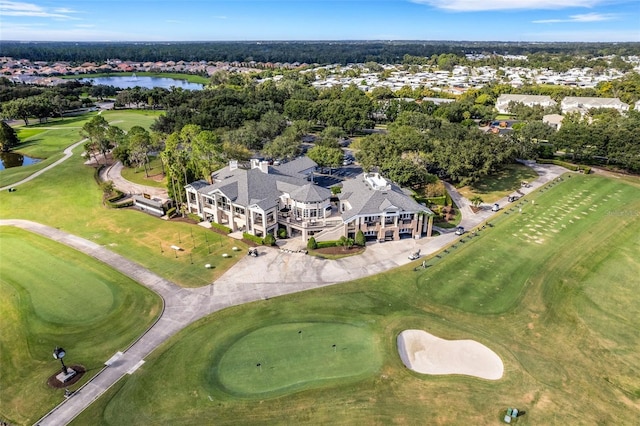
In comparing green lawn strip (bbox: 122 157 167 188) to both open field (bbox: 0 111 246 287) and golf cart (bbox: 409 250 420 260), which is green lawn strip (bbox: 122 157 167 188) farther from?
golf cart (bbox: 409 250 420 260)

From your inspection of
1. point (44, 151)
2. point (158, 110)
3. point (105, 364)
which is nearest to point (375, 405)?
point (105, 364)

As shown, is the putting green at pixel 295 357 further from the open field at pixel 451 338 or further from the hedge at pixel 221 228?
the hedge at pixel 221 228

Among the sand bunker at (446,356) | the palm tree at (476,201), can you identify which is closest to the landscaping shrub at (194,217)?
the sand bunker at (446,356)

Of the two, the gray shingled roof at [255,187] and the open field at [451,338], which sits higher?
the gray shingled roof at [255,187]

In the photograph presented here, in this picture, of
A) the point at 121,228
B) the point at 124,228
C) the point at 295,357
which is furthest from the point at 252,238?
the point at 295,357

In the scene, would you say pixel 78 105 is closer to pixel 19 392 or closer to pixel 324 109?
pixel 324 109

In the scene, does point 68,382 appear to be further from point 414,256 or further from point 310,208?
point 414,256

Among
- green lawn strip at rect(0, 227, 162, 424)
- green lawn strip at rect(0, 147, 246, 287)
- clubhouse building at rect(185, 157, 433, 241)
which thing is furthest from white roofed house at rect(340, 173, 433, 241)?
green lawn strip at rect(0, 227, 162, 424)
